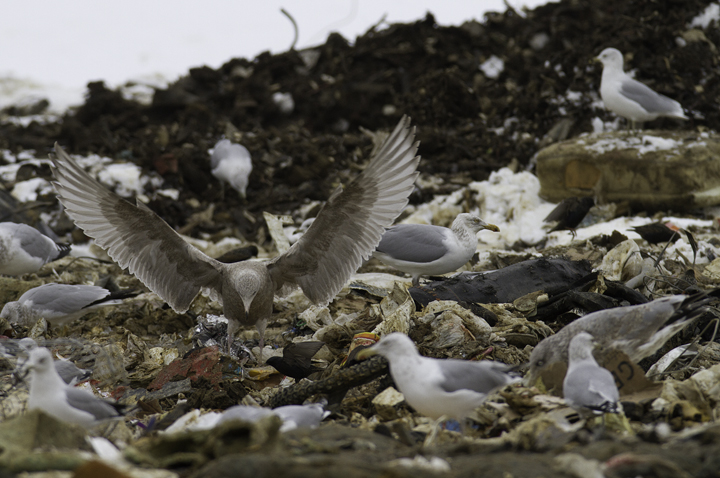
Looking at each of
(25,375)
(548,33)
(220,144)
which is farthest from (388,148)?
(548,33)

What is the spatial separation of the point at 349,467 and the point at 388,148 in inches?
114

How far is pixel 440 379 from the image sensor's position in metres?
2.82

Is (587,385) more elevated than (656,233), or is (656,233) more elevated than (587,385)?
(656,233)

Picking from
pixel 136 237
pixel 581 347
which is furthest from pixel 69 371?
pixel 581 347

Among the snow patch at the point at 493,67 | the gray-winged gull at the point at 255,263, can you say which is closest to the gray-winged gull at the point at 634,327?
the gray-winged gull at the point at 255,263

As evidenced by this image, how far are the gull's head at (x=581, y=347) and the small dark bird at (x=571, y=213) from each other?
13.8 feet

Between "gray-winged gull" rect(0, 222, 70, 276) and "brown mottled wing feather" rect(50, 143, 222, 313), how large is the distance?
2117 millimetres

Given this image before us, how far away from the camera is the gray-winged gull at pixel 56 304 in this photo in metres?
5.57

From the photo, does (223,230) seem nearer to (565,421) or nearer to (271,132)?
(271,132)

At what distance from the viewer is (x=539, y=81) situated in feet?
34.9

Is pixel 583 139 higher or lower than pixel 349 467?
higher

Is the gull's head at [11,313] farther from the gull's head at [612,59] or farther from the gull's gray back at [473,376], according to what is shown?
the gull's head at [612,59]

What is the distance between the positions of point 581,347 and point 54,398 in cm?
242

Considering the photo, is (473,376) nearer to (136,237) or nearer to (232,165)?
(136,237)
